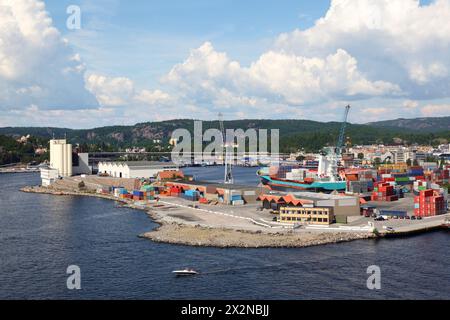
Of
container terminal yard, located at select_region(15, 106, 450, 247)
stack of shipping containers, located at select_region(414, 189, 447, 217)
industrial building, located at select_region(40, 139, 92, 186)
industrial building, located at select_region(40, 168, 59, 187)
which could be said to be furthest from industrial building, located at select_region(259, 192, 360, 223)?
industrial building, located at select_region(40, 139, 92, 186)

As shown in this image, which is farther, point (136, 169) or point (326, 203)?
point (136, 169)

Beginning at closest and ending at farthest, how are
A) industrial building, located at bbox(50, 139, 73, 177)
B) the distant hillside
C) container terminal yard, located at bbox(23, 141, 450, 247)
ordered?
container terminal yard, located at bbox(23, 141, 450, 247)
industrial building, located at bbox(50, 139, 73, 177)
the distant hillside

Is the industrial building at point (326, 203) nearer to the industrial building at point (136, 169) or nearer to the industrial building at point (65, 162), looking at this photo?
the industrial building at point (136, 169)

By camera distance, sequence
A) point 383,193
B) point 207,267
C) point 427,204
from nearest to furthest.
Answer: point 207,267
point 427,204
point 383,193

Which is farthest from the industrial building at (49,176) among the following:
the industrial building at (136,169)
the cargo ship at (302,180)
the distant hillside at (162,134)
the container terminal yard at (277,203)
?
the distant hillside at (162,134)

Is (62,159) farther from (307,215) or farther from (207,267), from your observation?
(207,267)

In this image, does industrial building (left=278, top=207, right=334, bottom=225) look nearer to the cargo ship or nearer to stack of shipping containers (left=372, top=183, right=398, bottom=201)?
stack of shipping containers (left=372, top=183, right=398, bottom=201)

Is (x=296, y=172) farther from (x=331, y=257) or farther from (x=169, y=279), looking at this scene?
(x=169, y=279)

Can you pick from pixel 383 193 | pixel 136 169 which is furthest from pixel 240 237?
pixel 136 169
